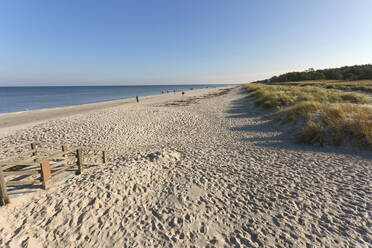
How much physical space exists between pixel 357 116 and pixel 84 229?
11.2 m

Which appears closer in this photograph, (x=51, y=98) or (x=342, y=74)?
(x=51, y=98)

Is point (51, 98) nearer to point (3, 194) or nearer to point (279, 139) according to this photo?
point (3, 194)

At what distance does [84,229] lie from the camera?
3.18m

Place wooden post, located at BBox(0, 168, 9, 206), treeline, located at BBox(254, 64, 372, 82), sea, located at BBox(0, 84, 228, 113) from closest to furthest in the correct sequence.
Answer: wooden post, located at BBox(0, 168, 9, 206) → sea, located at BBox(0, 84, 228, 113) → treeline, located at BBox(254, 64, 372, 82)

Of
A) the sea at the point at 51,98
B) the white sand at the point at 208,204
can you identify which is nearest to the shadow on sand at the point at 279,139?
the white sand at the point at 208,204

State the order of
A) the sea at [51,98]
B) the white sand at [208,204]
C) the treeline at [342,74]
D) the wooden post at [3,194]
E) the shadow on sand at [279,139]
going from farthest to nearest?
the treeline at [342,74] → the sea at [51,98] → the shadow on sand at [279,139] → the wooden post at [3,194] → the white sand at [208,204]

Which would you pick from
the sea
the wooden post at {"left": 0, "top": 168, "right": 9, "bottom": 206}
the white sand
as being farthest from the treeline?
the wooden post at {"left": 0, "top": 168, "right": 9, "bottom": 206}

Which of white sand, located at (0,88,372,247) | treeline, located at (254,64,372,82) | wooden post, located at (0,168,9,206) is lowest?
white sand, located at (0,88,372,247)

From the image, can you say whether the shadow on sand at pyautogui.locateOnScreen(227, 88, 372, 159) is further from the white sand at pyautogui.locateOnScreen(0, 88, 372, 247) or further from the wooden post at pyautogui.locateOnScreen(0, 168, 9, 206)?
the wooden post at pyautogui.locateOnScreen(0, 168, 9, 206)

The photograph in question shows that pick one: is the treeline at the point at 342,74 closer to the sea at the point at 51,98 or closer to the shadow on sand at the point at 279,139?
the sea at the point at 51,98

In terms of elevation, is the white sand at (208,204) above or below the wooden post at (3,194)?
below

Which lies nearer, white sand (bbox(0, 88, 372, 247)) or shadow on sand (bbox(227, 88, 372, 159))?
white sand (bbox(0, 88, 372, 247))

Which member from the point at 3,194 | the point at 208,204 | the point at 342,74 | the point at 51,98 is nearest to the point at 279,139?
the point at 208,204

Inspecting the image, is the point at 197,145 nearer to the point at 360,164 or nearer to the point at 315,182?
the point at 315,182
